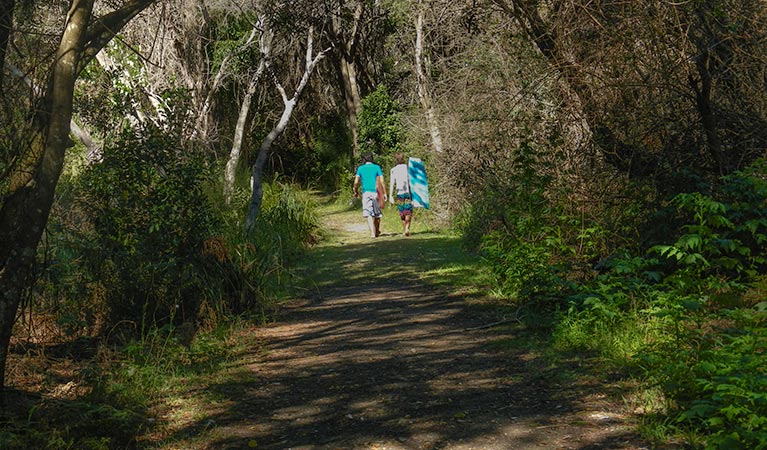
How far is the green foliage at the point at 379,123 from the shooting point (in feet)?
100

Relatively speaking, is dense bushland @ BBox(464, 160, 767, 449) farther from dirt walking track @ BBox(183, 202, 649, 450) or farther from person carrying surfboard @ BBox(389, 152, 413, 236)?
person carrying surfboard @ BBox(389, 152, 413, 236)

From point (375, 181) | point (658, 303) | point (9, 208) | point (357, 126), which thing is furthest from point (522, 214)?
point (357, 126)

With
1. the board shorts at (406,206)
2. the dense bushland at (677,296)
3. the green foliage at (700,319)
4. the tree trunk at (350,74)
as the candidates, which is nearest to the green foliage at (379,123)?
the tree trunk at (350,74)

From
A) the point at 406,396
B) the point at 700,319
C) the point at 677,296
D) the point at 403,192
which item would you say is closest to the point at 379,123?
the point at 403,192

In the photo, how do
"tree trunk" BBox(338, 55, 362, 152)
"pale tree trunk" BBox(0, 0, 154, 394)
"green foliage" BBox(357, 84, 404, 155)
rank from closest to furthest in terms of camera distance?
"pale tree trunk" BBox(0, 0, 154, 394), "green foliage" BBox(357, 84, 404, 155), "tree trunk" BBox(338, 55, 362, 152)

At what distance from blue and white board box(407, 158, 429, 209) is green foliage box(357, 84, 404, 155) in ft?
23.1

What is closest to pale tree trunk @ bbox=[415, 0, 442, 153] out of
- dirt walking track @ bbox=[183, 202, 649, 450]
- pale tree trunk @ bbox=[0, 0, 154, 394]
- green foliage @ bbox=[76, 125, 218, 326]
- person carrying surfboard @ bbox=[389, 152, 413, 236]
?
person carrying surfboard @ bbox=[389, 152, 413, 236]

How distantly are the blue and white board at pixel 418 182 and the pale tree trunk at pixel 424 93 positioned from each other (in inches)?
32.2

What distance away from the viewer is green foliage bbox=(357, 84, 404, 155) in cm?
3048

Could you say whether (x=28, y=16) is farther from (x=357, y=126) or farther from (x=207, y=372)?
(x=357, y=126)

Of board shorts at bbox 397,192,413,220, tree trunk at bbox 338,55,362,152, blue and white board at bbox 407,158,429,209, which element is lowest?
board shorts at bbox 397,192,413,220

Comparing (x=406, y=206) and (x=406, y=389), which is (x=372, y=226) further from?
(x=406, y=389)

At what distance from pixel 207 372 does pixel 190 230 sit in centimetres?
207

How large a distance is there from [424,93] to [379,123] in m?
6.73
